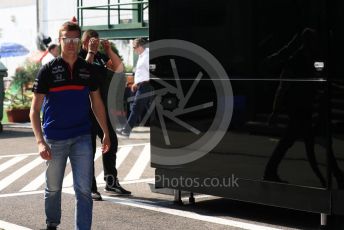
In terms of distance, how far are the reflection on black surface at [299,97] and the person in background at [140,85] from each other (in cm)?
825

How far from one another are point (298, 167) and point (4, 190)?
3.94 metres

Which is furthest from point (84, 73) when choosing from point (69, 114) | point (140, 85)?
point (140, 85)

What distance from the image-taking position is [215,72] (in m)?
6.50

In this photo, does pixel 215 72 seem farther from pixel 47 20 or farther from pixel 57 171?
pixel 47 20

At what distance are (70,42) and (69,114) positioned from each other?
0.57 meters

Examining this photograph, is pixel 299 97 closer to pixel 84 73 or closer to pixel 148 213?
pixel 84 73

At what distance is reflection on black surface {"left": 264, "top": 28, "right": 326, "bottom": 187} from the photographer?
19.0 feet

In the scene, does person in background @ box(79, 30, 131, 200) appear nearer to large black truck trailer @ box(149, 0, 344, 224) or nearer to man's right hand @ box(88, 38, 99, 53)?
man's right hand @ box(88, 38, 99, 53)

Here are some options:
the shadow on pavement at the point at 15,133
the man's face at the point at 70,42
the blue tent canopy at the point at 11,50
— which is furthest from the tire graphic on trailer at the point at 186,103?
the blue tent canopy at the point at 11,50

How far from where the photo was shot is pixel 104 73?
7.79 meters

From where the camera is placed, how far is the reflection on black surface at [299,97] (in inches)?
228

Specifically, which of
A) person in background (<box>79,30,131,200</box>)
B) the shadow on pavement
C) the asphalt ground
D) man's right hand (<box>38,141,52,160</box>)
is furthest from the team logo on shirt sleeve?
the shadow on pavement

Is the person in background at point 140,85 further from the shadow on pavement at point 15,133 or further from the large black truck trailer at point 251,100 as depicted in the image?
the large black truck trailer at point 251,100

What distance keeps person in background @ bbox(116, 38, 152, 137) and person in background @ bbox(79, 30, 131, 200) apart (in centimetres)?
595
